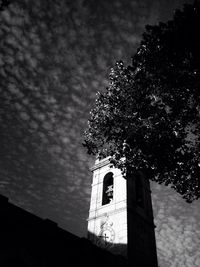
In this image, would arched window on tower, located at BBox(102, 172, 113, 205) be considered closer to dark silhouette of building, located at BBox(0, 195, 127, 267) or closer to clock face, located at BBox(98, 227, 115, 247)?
clock face, located at BBox(98, 227, 115, 247)

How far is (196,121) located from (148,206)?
12.5 metres

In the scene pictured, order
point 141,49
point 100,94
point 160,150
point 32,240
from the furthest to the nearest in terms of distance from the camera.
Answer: point 100,94, point 141,49, point 160,150, point 32,240

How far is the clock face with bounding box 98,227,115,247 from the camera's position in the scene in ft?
52.3

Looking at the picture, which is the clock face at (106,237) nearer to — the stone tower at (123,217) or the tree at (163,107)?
the stone tower at (123,217)

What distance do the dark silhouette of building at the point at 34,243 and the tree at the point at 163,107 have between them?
184 inches

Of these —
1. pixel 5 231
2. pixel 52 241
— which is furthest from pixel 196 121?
pixel 5 231

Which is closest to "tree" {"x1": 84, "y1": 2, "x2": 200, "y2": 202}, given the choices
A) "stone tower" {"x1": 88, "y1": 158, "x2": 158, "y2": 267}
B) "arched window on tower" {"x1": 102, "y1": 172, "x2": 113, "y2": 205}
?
"stone tower" {"x1": 88, "y1": 158, "x2": 158, "y2": 267}

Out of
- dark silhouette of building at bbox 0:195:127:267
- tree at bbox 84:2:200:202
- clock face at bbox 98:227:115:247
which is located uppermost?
tree at bbox 84:2:200:202

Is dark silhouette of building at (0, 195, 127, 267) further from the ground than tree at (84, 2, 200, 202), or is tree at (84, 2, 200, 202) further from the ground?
tree at (84, 2, 200, 202)

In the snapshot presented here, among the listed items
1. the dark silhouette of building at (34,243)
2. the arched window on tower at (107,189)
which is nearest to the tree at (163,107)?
the dark silhouette of building at (34,243)

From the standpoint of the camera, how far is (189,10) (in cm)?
939

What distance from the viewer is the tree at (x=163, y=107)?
31.0 feet

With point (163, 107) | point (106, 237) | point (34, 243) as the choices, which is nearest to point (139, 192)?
point (106, 237)

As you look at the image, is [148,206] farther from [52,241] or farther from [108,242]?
[52,241]
